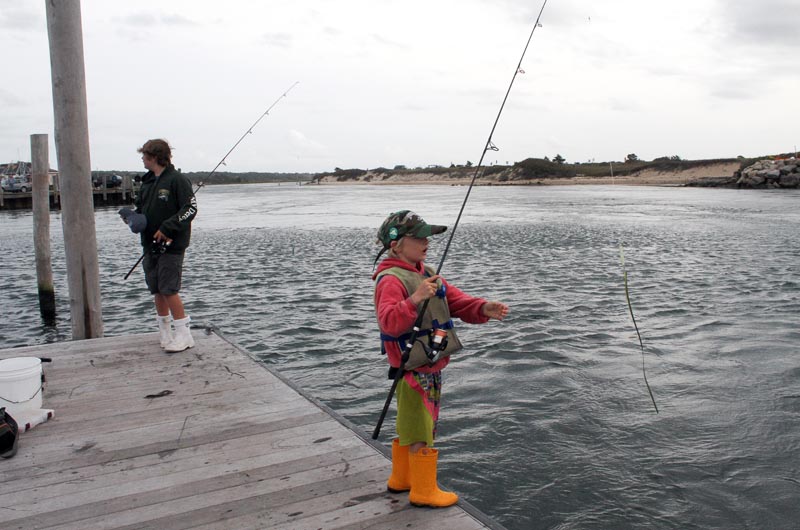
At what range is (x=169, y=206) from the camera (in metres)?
6.32

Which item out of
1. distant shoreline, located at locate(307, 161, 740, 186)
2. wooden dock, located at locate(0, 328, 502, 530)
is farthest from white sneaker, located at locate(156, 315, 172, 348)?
distant shoreline, located at locate(307, 161, 740, 186)

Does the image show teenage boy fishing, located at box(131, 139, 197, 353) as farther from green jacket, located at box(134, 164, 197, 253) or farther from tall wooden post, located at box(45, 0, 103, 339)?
tall wooden post, located at box(45, 0, 103, 339)

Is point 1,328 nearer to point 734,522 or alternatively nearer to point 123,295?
point 123,295

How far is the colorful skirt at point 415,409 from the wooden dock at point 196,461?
0.38 m

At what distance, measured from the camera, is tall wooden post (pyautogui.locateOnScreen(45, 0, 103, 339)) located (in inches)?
276

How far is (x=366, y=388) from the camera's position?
7.63 metres

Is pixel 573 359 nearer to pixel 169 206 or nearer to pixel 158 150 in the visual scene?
pixel 169 206

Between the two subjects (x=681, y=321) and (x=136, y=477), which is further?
(x=681, y=321)

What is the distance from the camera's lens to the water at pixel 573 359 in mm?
5266

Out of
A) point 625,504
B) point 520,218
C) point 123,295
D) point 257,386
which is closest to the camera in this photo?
point 625,504

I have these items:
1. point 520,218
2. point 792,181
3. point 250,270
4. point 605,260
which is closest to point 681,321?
point 605,260

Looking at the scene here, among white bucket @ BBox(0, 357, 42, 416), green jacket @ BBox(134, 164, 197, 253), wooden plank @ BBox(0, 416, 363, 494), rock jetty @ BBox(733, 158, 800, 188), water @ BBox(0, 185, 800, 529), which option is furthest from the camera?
rock jetty @ BBox(733, 158, 800, 188)

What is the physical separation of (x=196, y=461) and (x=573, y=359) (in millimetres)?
5510

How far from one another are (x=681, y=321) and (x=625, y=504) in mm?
5957
